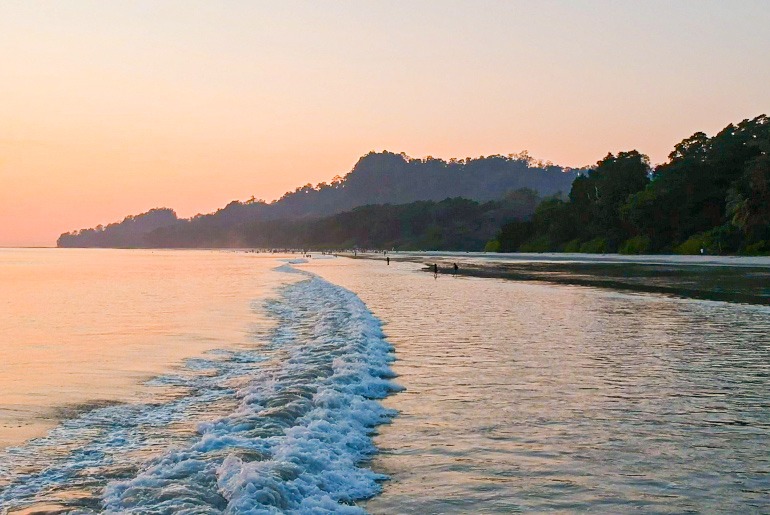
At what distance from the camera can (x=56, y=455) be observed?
8.81 metres

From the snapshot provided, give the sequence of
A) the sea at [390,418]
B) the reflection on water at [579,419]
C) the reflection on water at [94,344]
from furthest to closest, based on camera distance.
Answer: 1. the reflection on water at [94,344]
2. the reflection on water at [579,419]
3. the sea at [390,418]

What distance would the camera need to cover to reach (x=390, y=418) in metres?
11.0

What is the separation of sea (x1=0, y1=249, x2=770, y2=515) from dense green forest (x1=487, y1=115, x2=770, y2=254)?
63.3m

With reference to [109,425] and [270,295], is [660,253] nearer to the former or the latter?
[270,295]

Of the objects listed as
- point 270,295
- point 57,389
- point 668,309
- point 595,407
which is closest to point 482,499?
point 595,407

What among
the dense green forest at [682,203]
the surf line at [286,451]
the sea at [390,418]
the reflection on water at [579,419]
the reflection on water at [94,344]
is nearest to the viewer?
the surf line at [286,451]

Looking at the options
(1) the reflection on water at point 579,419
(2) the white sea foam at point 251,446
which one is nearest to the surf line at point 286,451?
(2) the white sea foam at point 251,446

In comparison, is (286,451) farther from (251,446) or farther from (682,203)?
(682,203)

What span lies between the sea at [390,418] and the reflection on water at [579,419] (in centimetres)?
4

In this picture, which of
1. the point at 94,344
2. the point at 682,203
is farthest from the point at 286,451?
the point at 682,203

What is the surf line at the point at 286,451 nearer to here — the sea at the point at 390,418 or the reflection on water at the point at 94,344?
the sea at the point at 390,418

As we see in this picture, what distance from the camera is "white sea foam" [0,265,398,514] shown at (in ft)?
22.6

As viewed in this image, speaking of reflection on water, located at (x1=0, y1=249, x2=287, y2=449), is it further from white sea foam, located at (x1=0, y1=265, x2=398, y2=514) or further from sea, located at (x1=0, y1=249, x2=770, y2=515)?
white sea foam, located at (x1=0, y1=265, x2=398, y2=514)

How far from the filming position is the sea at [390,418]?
720cm
